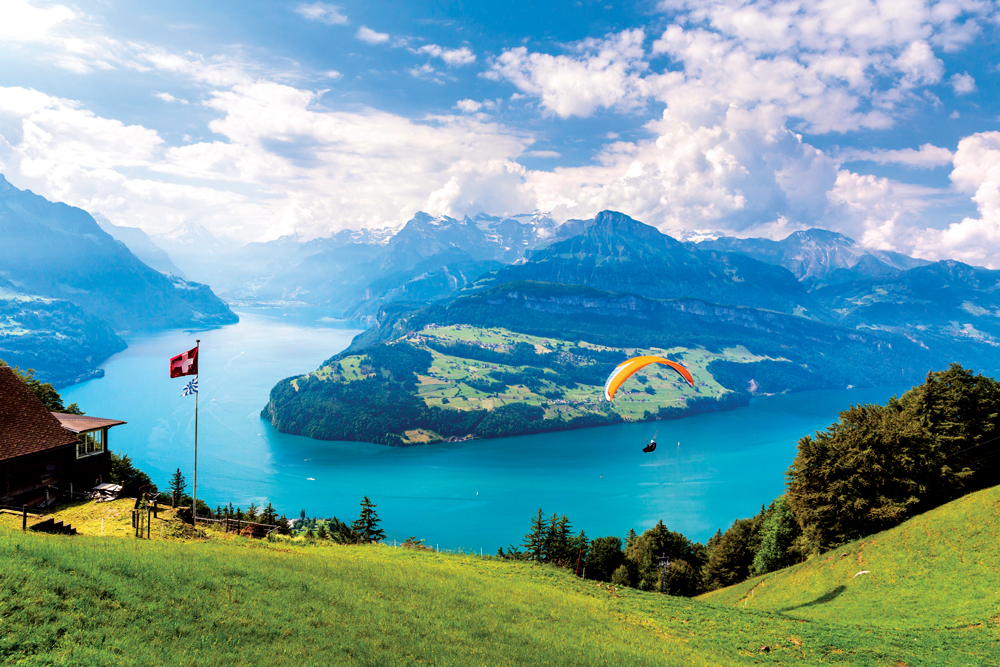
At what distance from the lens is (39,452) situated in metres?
22.7

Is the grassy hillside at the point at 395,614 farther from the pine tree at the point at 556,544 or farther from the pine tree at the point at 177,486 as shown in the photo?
the pine tree at the point at 177,486

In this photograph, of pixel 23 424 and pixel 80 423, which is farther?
pixel 80 423

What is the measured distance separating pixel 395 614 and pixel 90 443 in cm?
2186

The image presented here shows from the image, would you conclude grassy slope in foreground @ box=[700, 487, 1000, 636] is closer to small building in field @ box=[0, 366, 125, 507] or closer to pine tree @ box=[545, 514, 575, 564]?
pine tree @ box=[545, 514, 575, 564]

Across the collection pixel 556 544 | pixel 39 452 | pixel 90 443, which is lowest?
pixel 556 544

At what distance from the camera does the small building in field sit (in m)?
21.8

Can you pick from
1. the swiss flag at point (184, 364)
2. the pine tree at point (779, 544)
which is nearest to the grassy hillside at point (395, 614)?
the swiss flag at point (184, 364)

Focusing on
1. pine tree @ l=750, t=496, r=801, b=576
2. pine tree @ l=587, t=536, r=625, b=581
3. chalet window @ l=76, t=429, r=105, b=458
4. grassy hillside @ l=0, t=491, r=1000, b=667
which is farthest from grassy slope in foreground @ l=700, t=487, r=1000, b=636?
chalet window @ l=76, t=429, r=105, b=458

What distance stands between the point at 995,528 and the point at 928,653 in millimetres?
12617

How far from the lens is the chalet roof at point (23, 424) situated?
22.2m

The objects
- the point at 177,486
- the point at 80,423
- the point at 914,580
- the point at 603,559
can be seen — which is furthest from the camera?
the point at 177,486

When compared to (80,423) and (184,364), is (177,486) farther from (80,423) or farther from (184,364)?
(184,364)

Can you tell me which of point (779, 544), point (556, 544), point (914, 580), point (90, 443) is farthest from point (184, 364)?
point (779, 544)

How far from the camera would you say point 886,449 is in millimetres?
33031
